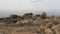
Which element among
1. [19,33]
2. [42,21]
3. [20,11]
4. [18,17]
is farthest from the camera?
[20,11]

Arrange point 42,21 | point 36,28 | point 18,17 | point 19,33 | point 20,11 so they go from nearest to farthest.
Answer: point 19,33
point 36,28
point 42,21
point 18,17
point 20,11

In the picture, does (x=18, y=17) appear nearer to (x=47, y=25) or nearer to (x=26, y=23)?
(x=26, y=23)

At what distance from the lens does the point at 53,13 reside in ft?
6.88

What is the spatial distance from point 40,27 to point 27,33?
17 cm

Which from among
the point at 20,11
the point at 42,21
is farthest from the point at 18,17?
the point at 42,21

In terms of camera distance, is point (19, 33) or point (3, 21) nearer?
point (19, 33)

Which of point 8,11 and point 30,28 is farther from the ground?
point 8,11

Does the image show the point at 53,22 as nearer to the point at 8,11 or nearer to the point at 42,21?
the point at 42,21

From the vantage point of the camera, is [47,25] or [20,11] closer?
[47,25]

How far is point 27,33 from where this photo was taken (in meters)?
1.58

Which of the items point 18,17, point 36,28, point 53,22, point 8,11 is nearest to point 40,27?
point 36,28

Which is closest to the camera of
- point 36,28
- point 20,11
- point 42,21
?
point 36,28

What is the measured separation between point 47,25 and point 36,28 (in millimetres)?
112

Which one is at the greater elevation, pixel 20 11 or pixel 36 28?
pixel 20 11
